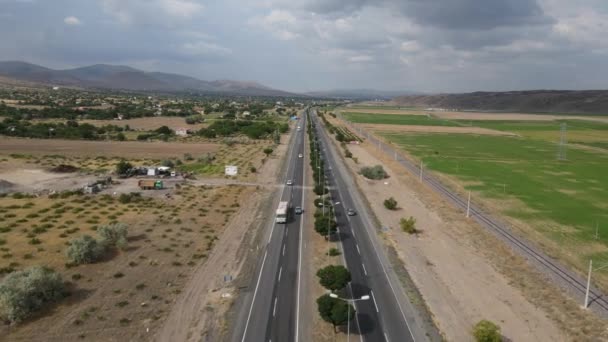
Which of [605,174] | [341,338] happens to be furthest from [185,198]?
[605,174]

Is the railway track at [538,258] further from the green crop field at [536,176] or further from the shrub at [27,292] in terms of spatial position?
the shrub at [27,292]

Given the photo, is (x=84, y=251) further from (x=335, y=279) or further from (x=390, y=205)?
(x=390, y=205)

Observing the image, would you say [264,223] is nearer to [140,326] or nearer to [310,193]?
[310,193]

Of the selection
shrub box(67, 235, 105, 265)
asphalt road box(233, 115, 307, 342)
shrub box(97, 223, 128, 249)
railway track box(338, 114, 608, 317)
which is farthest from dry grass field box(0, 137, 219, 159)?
railway track box(338, 114, 608, 317)

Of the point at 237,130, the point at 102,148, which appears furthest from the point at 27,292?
the point at 237,130

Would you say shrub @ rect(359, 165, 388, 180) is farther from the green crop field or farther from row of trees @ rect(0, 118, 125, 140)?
row of trees @ rect(0, 118, 125, 140)

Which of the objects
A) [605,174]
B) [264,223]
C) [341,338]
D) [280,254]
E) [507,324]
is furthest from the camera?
[605,174]
